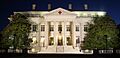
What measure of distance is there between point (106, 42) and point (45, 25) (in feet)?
87.1

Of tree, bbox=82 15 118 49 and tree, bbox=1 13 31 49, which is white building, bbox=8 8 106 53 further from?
tree, bbox=82 15 118 49

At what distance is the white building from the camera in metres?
65.3

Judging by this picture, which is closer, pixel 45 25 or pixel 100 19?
pixel 100 19

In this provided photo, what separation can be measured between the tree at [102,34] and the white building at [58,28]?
47.1 ft

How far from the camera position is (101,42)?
4566cm

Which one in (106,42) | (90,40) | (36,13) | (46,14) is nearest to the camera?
(106,42)

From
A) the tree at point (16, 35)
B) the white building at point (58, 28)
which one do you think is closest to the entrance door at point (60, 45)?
the white building at point (58, 28)

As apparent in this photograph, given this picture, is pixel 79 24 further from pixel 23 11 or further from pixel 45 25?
pixel 23 11

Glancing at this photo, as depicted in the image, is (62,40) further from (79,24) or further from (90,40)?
(90,40)

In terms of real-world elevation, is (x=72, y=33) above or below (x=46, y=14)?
below

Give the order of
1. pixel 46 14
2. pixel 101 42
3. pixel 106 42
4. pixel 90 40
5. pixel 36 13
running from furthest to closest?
pixel 36 13
pixel 46 14
pixel 90 40
pixel 101 42
pixel 106 42

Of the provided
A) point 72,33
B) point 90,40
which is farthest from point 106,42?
point 72,33

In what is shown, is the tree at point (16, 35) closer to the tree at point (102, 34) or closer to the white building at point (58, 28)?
the tree at point (102, 34)

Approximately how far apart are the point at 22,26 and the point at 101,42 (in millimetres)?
14565
